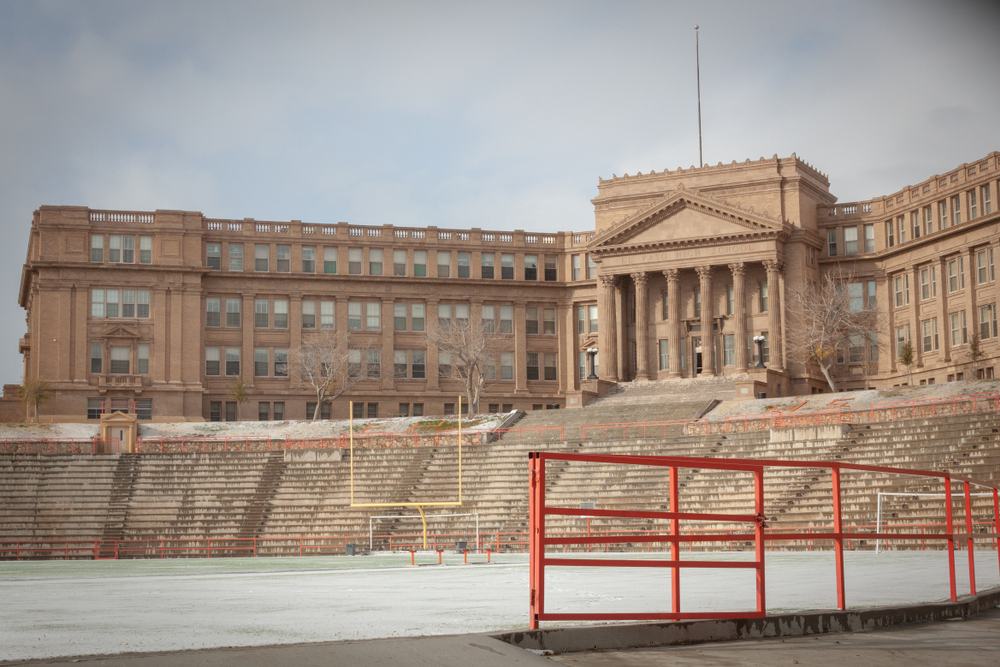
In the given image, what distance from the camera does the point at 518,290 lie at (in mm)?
83438

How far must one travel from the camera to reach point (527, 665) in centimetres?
836

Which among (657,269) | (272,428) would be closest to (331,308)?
(272,428)

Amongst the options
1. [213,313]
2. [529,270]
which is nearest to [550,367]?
[529,270]

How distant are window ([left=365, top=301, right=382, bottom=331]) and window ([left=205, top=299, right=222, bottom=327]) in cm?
1010

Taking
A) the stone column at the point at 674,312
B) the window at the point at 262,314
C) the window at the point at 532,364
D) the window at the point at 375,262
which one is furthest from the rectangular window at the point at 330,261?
the stone column at the point at 674,312

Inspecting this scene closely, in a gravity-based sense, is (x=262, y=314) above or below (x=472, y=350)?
above

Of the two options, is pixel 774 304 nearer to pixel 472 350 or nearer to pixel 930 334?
pixel 930 334

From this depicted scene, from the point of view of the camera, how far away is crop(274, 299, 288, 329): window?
79.8 metres

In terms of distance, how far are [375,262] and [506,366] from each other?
38.9 feet

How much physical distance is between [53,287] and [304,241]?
1664 centimetres

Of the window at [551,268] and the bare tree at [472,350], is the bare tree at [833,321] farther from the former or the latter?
the bare tree at [472,350]

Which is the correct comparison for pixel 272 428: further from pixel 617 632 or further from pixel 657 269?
pixel 617 632

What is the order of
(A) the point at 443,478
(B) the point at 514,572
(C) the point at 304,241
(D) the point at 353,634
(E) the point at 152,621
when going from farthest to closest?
(C) the point at 304,241
(A) the point at 443,478
(B) the point at 514,572
(E) the point at 152,621
(D) the point at 353,634

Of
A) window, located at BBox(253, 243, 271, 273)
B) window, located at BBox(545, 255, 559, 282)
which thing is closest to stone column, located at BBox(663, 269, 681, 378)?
window, located at BBox(545, 255, 559, 282)
